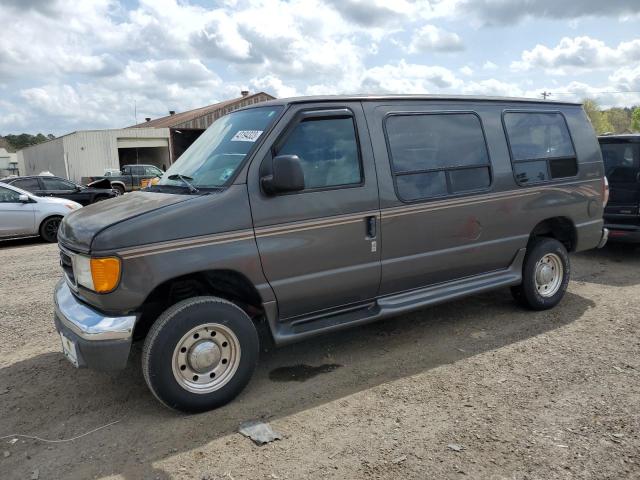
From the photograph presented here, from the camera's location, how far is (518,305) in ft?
18.3

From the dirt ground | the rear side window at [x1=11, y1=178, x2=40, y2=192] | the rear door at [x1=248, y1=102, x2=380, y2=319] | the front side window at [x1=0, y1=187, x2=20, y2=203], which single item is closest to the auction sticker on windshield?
the rear door at [x1=248, y1=102, x2=380, y2=319]

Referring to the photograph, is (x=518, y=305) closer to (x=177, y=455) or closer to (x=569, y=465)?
(x=569, y=465)

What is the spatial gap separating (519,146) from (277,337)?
10.2 ft

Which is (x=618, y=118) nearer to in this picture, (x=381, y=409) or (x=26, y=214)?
(x=26, y=214)

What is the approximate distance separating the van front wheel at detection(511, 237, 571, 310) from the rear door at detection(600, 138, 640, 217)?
2.76 m

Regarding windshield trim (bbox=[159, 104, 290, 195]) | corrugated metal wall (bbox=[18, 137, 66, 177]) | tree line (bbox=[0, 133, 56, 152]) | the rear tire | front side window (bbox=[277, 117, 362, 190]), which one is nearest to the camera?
windshield trim (bbox=[159, 104, 290, 195])

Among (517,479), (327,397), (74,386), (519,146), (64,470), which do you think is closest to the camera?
(517,479)

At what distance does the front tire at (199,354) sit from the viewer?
3340mm

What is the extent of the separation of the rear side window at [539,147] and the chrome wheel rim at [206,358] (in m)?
3.21

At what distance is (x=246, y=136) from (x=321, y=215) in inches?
32.1

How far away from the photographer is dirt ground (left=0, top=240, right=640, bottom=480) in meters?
2.95

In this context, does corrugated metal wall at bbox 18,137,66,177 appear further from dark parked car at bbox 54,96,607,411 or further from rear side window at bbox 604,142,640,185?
dark parked car at bbox 54,96,607,411

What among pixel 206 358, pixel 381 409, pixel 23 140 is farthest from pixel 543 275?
pixel 23 140

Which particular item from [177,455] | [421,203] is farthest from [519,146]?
[177,455]
